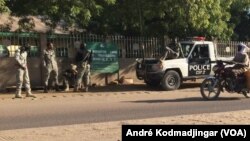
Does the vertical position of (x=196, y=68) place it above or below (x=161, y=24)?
below

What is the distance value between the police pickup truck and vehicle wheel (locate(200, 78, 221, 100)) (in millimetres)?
4033

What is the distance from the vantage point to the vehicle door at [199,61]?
20.9m

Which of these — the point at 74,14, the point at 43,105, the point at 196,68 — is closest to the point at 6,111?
the point at 43,105

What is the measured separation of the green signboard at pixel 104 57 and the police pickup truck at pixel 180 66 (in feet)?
5.69

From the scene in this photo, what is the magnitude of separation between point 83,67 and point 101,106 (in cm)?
534

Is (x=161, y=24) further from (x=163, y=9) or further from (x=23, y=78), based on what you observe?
(x=23, y=78)

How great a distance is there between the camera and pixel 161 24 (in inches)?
957

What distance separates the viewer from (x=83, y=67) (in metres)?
20.2

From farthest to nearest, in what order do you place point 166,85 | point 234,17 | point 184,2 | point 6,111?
point 234,17 < point 184,2 < point 166,85 < point 6,111

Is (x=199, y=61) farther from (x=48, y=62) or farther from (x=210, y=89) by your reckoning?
(x=48, y=62)

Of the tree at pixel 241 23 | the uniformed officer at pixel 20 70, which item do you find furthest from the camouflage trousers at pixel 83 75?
the tree at pixel 241 23

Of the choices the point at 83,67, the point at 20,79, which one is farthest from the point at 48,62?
the point at 20,79

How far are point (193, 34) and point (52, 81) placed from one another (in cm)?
823
